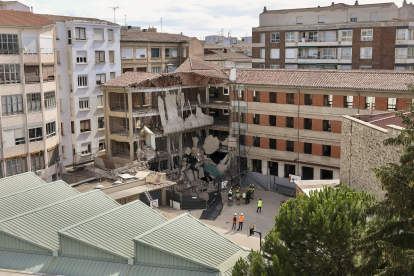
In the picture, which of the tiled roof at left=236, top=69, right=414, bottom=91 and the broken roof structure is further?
the tiled roof at left=236, top=69, right=414, bottom=91

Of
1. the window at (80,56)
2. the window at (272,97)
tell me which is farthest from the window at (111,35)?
the window at (272,97)

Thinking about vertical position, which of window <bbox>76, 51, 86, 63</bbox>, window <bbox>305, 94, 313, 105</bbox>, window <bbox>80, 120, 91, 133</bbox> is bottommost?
window <bbox>80, 120, 91, 133</bbox>

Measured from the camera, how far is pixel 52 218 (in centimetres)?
2741

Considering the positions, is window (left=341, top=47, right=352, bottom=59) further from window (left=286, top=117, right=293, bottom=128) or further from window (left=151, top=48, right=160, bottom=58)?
window (left=151, top=48, right=160, bottom=58)

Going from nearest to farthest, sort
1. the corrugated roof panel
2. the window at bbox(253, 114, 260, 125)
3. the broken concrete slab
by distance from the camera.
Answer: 1. the corrugated roof panel
2. the window at bbox(253, 114, 260, 125)
3. the broken concrete slab

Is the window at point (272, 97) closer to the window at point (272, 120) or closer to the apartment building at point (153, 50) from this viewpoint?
the window at point (272, 120)

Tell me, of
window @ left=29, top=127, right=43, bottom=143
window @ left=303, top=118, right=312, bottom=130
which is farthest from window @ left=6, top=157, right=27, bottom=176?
window @ left=303, top=118, right=312, bottom=130

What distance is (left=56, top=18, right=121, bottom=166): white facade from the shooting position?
196ft

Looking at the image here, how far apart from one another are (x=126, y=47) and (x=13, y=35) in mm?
26241

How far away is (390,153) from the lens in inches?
1133

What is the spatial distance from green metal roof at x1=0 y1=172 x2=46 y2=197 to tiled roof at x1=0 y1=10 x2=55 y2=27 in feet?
47.3

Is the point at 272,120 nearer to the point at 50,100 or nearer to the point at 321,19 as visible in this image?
the point at 50,100

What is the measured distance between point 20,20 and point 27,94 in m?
6.79

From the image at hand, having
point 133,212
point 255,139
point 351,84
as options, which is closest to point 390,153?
point 133,212
